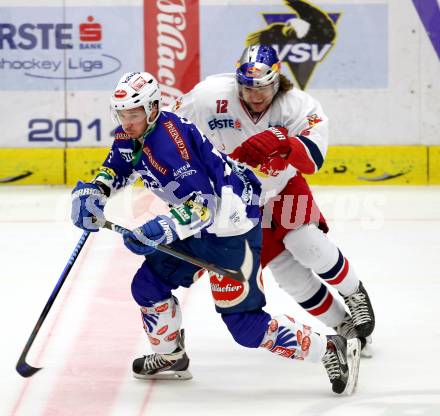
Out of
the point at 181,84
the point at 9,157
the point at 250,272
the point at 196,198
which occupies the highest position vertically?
the point at 196,198

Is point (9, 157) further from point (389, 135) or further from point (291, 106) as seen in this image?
point (291, 106)

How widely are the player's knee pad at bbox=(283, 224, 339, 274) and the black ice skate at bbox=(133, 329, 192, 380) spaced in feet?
1.80

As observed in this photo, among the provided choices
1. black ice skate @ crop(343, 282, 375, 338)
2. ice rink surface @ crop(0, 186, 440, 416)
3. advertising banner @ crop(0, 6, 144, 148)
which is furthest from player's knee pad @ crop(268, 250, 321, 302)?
advertising banner @ crop(0, 6, 144, 148)

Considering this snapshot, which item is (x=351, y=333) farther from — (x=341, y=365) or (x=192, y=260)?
(x=192, y=260)

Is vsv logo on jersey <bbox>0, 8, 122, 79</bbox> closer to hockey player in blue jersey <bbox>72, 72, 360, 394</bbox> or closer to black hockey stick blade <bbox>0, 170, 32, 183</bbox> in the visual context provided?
black hockey stick blade <bbox>0, 170, 32, 183</bbox>

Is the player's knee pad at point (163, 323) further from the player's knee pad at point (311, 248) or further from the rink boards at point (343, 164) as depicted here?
the rink boards at point (343, 164)

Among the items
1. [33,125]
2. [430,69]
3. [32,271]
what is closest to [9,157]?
[33,125]

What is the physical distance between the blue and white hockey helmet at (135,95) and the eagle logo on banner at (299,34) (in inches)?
148

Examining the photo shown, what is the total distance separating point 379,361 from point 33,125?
3818mm

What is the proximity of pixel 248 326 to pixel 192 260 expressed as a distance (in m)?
0.30

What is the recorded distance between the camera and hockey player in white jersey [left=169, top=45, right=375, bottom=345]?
14.3ft

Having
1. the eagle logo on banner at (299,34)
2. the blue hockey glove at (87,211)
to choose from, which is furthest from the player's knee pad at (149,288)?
the eagle logo on banner at (299,34)

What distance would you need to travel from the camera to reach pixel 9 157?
7707 millimetres

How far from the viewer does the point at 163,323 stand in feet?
13.7
